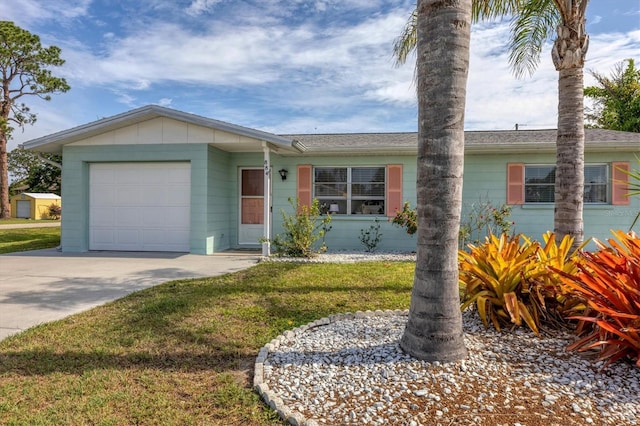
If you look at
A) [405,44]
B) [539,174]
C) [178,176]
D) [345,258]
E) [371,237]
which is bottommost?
[345,258]

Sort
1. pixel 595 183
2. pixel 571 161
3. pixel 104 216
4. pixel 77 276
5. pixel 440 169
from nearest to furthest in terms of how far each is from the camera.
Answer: pixel 440 169 → pixel 571 161 → pixel 77 276 → pixel 104 216 → pixel 595 183

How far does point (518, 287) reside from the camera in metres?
3.77

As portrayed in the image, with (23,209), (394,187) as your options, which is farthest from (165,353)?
(23,209)

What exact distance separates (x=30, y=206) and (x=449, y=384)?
3560cm

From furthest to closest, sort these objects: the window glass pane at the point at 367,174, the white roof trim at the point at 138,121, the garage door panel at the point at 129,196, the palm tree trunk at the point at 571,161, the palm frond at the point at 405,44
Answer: the window glass pane at the point at 367,174 → the garage door panel at the point at 129,196 → the white roof trim at the point at 138,121 → the palm frond at the point at 405,44 → the palm tree trunk at the point at 571,161

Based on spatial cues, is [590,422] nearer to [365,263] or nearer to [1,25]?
[365,263]

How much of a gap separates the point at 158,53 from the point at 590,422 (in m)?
12.1

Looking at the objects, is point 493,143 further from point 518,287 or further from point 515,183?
point 518,287

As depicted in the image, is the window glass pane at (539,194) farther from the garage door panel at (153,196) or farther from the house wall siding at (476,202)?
the garage door panel at (153,196)

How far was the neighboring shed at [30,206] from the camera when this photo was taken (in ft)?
96.0

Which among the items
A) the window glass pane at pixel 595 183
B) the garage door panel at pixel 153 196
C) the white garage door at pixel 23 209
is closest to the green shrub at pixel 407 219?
the window glass pane at pixel 595 183

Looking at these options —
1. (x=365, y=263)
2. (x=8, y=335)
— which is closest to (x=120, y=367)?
(x=8, y=335)

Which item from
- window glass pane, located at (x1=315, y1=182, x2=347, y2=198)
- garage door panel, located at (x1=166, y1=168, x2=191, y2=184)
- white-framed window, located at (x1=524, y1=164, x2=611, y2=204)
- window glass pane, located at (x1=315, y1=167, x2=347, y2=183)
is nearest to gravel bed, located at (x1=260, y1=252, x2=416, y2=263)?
window glass pane, located at (x1=315, y1=182, x2=347, y2=198)

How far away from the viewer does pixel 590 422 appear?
2162 mm
